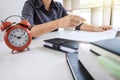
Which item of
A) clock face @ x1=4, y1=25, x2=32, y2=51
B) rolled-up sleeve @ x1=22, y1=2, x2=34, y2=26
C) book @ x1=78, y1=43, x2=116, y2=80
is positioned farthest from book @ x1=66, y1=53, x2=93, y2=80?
rolled-up sleeve @ x1=22, y1=2, x2=34, y2=26

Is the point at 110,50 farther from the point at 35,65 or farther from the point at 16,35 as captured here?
the point at 16,35

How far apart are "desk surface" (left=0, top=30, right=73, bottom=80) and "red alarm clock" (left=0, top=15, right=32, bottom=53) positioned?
0.05m

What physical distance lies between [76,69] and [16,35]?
440 mm

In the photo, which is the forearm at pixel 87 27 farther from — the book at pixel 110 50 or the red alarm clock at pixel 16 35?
the book at pixel 110 50

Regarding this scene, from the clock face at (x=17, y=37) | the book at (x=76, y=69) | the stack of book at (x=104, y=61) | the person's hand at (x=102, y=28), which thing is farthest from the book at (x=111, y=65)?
the person's hand at (x=102, y=28)

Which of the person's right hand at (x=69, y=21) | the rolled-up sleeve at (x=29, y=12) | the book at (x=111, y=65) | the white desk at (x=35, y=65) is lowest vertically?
the white desk at (x=35, y=65)

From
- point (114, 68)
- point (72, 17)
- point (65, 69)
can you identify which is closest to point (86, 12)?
point (72, 17)

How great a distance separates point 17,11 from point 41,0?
86cm

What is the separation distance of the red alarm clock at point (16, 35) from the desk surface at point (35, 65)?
5 centimetres

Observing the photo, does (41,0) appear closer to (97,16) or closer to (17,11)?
(17,11)

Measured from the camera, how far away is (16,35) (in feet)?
2.81

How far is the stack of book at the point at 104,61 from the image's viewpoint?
0.37m

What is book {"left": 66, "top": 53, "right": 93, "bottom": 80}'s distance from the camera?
51 centimetres

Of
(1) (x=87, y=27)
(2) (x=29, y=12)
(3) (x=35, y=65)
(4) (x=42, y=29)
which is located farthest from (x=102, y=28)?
(3) (x=35, y=65)
